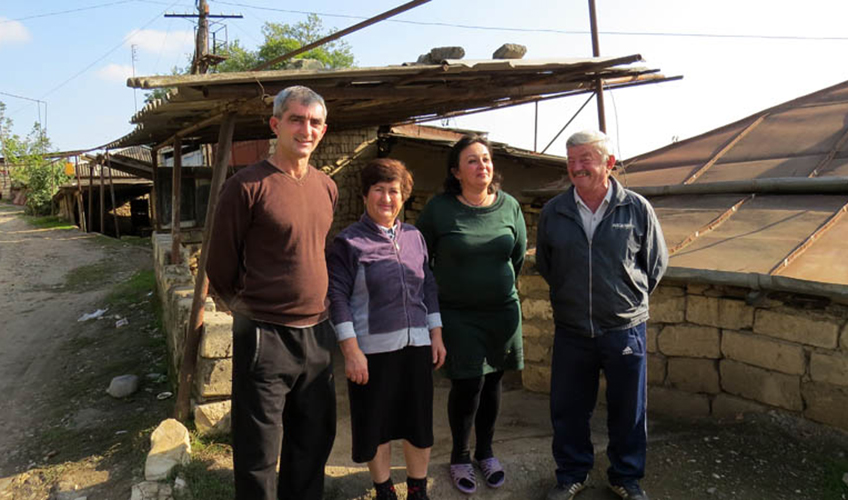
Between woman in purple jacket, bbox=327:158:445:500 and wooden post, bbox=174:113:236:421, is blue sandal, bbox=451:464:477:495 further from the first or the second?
wooden post, bbox=174:113:236:421

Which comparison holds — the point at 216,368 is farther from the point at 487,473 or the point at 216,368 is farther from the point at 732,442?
the point at 732,442

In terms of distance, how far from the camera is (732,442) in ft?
10.9

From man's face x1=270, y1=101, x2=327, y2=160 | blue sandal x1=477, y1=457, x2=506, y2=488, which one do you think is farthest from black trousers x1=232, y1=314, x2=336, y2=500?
blue sandal x1=477, y1=457, x2=506, y2=488

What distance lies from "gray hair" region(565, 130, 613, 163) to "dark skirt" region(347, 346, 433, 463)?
1.18 meters

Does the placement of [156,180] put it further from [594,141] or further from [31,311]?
[594,141]

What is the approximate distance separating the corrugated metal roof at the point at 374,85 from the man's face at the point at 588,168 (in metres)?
1.88

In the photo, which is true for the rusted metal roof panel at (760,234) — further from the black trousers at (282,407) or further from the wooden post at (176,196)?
the wooden post at (176,196)

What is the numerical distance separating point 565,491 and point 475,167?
65.5 inches

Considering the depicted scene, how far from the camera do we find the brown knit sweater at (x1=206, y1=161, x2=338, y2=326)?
233 centimetres

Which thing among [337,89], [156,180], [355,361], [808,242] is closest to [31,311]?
[156,180]

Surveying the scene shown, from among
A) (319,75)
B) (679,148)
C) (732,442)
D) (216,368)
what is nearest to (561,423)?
(732,442)

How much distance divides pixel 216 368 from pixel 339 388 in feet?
5.04

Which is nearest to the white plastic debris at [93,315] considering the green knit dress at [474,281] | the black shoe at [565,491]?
the green knit dress at [474,281]

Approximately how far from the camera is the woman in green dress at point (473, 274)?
277 cm
